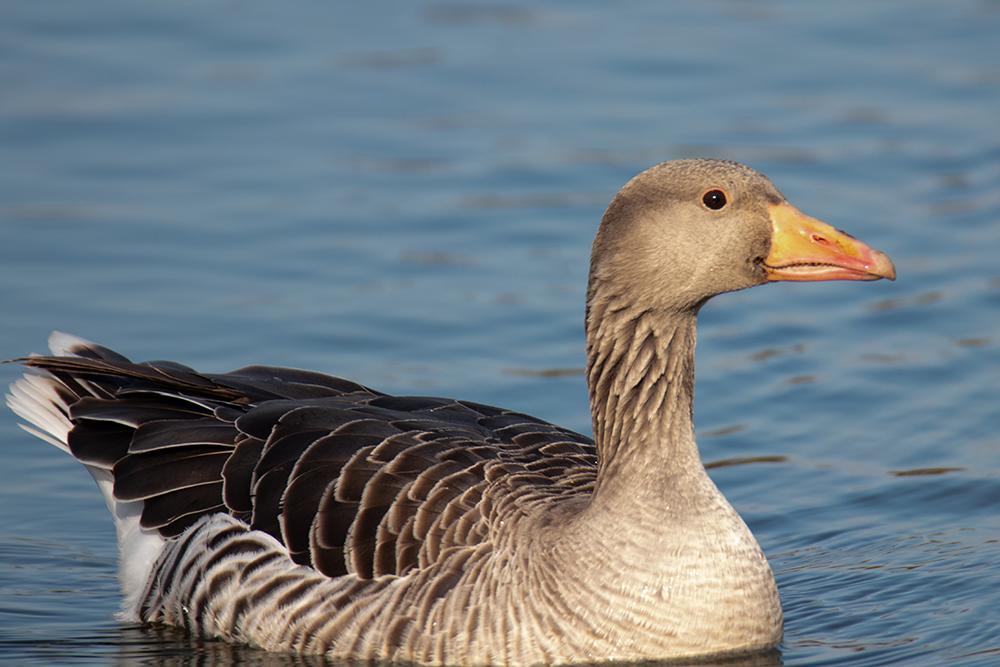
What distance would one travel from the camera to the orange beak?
7660 millimetres

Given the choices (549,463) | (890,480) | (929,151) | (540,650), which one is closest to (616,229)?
(549,463)

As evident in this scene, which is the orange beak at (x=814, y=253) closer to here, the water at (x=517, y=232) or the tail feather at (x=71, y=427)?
the water at (x=517, y=232)

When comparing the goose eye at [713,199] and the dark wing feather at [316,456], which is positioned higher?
the goose eye at [713,199]

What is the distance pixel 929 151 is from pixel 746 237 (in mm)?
9607

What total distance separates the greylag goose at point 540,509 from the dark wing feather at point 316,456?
0.6 inches

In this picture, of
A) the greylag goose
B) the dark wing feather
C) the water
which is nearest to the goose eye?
the greylag goose

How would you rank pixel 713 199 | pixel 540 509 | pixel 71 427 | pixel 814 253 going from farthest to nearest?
pixel 71 427
pixel 540 509
pixel 713 199
pixel 814 253

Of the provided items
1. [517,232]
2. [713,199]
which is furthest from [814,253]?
[517,232]

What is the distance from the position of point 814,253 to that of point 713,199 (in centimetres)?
62

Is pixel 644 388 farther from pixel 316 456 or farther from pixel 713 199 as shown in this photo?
pixel 316 456

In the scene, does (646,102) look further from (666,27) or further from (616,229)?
(616,229)

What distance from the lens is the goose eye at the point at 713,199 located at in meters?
7.83

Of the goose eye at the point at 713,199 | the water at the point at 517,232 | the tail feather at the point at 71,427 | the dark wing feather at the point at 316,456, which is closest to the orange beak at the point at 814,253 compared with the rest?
the goose eye at the point at 713,199

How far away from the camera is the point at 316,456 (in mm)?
8258
